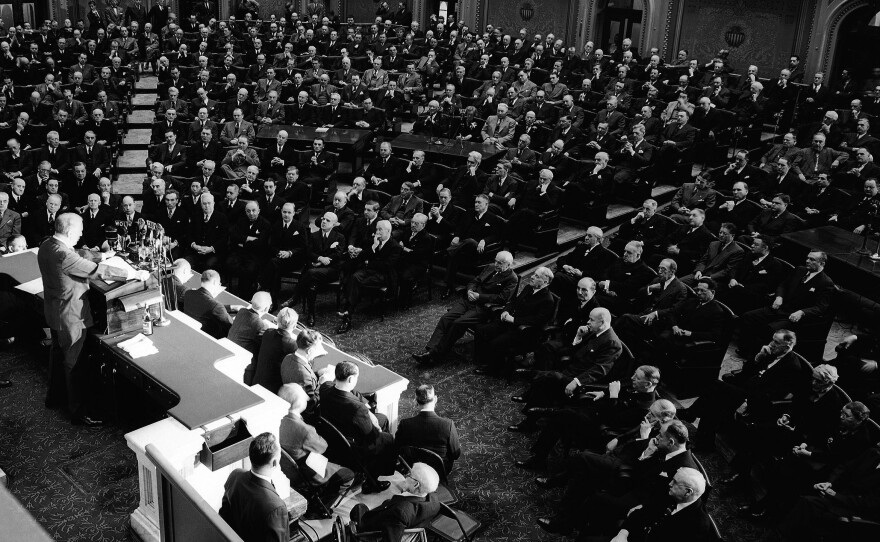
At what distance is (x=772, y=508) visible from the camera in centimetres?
559

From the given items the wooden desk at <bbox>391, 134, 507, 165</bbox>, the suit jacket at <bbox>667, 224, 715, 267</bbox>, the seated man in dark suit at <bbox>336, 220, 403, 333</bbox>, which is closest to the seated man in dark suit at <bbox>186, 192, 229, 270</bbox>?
the seated man in dark suit at <bbox>336, 220, 403, 333</bbox>

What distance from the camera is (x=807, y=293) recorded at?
7.71 metres

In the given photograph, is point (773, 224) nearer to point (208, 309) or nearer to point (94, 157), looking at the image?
point (208, 309)

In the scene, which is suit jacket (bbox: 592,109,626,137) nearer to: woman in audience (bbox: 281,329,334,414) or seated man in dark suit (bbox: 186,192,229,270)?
seated man in dark suit (bbox: 186,192,229,270)

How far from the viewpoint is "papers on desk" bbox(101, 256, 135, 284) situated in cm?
573

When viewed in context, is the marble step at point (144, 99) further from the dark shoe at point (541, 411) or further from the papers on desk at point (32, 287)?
the dark shoe at point (541, 411)

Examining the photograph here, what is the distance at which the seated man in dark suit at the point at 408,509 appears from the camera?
4527mm

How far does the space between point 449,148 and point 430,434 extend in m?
7.39

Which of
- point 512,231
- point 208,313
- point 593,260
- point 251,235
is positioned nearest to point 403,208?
point 512,231

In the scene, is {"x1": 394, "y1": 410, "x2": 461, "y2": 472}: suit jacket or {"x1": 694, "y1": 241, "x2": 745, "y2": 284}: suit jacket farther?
{"x1": 694, "y1": 241, "x2": 745, "y2": 284}: suit jacket

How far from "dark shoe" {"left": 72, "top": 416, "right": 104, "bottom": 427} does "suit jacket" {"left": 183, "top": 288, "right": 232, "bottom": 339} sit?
3.54 feet

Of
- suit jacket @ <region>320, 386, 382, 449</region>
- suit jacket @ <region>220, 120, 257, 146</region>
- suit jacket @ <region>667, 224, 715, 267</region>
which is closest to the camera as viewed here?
suit jacket @ <region>320, 386, 382, 449</region>

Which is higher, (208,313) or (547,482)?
(208,313)

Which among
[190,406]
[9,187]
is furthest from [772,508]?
[9,187]
